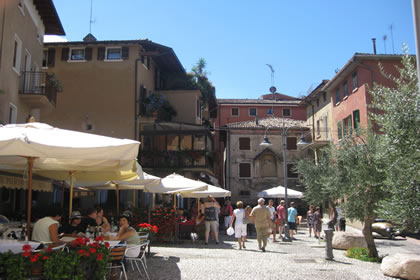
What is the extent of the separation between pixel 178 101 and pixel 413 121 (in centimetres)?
2320

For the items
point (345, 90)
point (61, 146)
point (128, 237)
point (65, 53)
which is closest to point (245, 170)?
point (345, 90)

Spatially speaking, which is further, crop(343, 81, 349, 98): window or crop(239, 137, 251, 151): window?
crop(239, 137, 251, 151): window

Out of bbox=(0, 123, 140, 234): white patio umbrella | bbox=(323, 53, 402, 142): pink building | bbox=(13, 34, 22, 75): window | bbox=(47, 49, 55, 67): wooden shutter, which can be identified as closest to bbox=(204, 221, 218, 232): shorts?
bbox=(0, 123, 140, 234): white patio umbrella

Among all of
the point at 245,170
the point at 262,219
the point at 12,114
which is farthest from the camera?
the point at 245,170

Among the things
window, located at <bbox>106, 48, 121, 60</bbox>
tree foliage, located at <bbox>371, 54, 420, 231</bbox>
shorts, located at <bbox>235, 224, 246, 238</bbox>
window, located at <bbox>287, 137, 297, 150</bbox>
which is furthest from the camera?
window, located at <bbox>287, 137, 297, 150</bbox>

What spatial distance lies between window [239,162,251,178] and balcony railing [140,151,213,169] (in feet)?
43.9

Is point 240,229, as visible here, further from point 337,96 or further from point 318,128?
point 318,128

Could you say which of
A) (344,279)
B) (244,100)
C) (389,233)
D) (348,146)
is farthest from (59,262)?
(244,100)

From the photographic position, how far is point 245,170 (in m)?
41.1

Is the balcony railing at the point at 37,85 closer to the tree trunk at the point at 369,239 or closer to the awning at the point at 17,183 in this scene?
the awning at the point at 17,183

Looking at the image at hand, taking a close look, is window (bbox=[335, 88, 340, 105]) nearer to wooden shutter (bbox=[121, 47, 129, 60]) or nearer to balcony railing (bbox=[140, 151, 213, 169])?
balcony railing (bbox=[140, 151, 213, 169])

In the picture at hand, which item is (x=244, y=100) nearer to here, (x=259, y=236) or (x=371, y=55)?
(x=371, y=55)

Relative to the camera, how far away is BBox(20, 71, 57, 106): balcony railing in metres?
16.9

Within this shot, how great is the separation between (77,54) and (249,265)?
2103 cm
